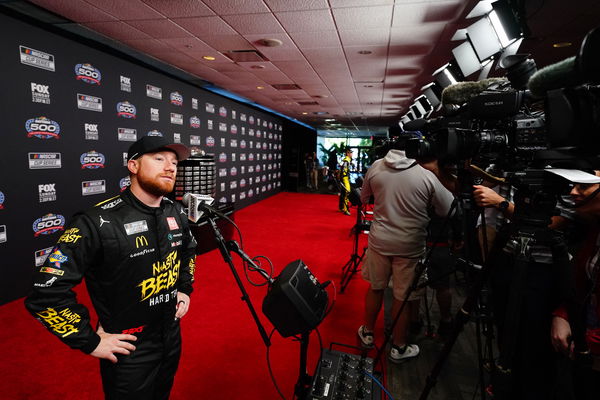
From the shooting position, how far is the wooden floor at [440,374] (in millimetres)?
1735

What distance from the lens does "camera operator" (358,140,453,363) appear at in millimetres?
1821

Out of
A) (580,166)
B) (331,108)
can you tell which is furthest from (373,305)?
(331,108)

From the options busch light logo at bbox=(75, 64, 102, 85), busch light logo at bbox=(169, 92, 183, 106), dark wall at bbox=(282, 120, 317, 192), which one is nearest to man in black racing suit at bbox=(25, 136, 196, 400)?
busch light logo at bbox=(75, 64, 102, 85)

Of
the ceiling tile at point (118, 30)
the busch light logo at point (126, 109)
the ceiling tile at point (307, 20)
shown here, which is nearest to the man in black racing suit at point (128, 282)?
the ceiling tile at point (307, 20)

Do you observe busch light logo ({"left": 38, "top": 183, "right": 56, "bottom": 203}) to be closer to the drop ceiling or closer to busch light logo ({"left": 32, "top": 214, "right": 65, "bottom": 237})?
busch light logo ({"left": 32, "top": 214, "right": 65, "bottom": 237})

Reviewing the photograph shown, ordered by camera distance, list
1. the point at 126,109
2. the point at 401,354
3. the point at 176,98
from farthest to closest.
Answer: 1. the point at 176,98
2. the point at 126,109
3. the point at 401,354

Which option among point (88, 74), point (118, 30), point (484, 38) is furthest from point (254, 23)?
point (484, 38)

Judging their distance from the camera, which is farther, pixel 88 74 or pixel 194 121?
pixel 194 121

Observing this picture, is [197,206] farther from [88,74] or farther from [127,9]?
[88,74]

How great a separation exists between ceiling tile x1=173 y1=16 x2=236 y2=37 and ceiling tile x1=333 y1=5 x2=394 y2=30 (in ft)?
3.71

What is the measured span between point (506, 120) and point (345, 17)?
7.31 feet

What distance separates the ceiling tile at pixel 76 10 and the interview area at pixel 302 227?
0.03 metres

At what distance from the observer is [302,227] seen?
228 inches

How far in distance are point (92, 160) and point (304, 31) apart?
2.82 meters
